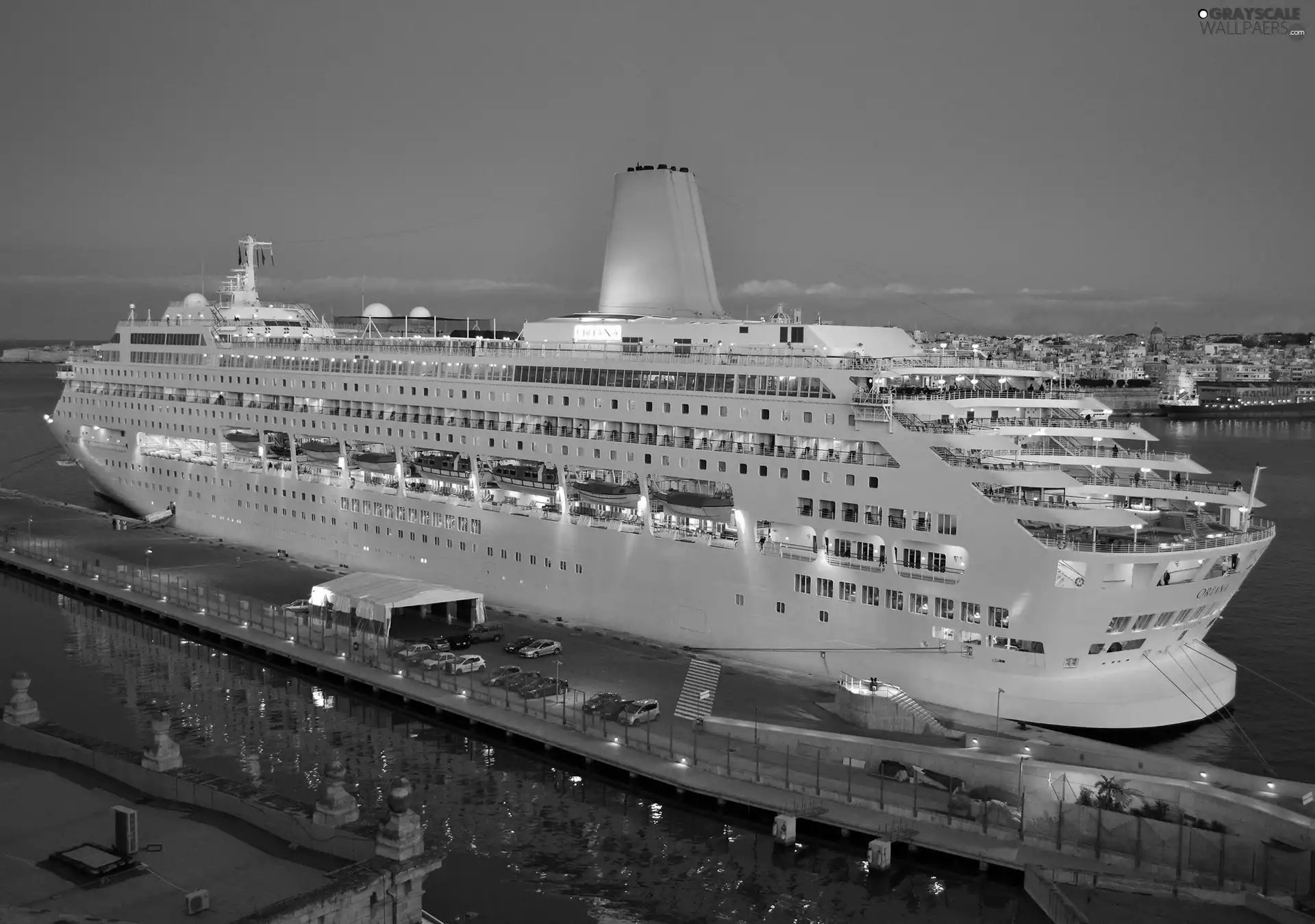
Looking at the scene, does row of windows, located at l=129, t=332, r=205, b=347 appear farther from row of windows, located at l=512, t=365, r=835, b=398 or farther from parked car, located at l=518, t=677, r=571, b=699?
parked car, located at l=518, t=677, r=571, b=699

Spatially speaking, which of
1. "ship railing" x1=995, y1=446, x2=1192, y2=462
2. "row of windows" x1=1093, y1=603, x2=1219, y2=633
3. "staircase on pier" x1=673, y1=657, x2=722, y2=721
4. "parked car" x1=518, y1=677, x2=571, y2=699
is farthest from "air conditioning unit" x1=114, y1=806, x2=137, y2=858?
"ship railing" x1=995, y1=446, x2=1192, y2=462

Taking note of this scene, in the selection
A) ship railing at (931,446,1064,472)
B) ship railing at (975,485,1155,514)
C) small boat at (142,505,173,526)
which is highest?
ship railing at (931,446,1064,472)

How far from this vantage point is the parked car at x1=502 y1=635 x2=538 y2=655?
29422mm

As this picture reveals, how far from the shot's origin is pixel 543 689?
26.6 meters

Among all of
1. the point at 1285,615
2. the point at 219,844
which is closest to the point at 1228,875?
the point at 219,844

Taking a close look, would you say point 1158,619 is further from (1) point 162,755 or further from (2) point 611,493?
(1) point 162,755

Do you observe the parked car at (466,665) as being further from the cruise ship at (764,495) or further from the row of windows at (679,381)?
the row of windows at (679,381)

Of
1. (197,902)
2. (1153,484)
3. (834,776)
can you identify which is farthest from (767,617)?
(197,902)

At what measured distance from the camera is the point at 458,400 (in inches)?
1387

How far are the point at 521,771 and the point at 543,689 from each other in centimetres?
262

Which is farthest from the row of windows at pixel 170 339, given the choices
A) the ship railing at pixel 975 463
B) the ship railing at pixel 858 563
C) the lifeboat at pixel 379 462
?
the ship railing at pixel 975 463

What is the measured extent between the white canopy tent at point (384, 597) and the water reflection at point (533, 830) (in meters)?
2.67

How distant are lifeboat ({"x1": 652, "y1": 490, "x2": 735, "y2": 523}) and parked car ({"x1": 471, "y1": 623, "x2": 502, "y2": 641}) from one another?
5.87 meters

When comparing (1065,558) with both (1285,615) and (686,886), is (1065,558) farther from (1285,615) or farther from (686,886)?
(1285,615)
